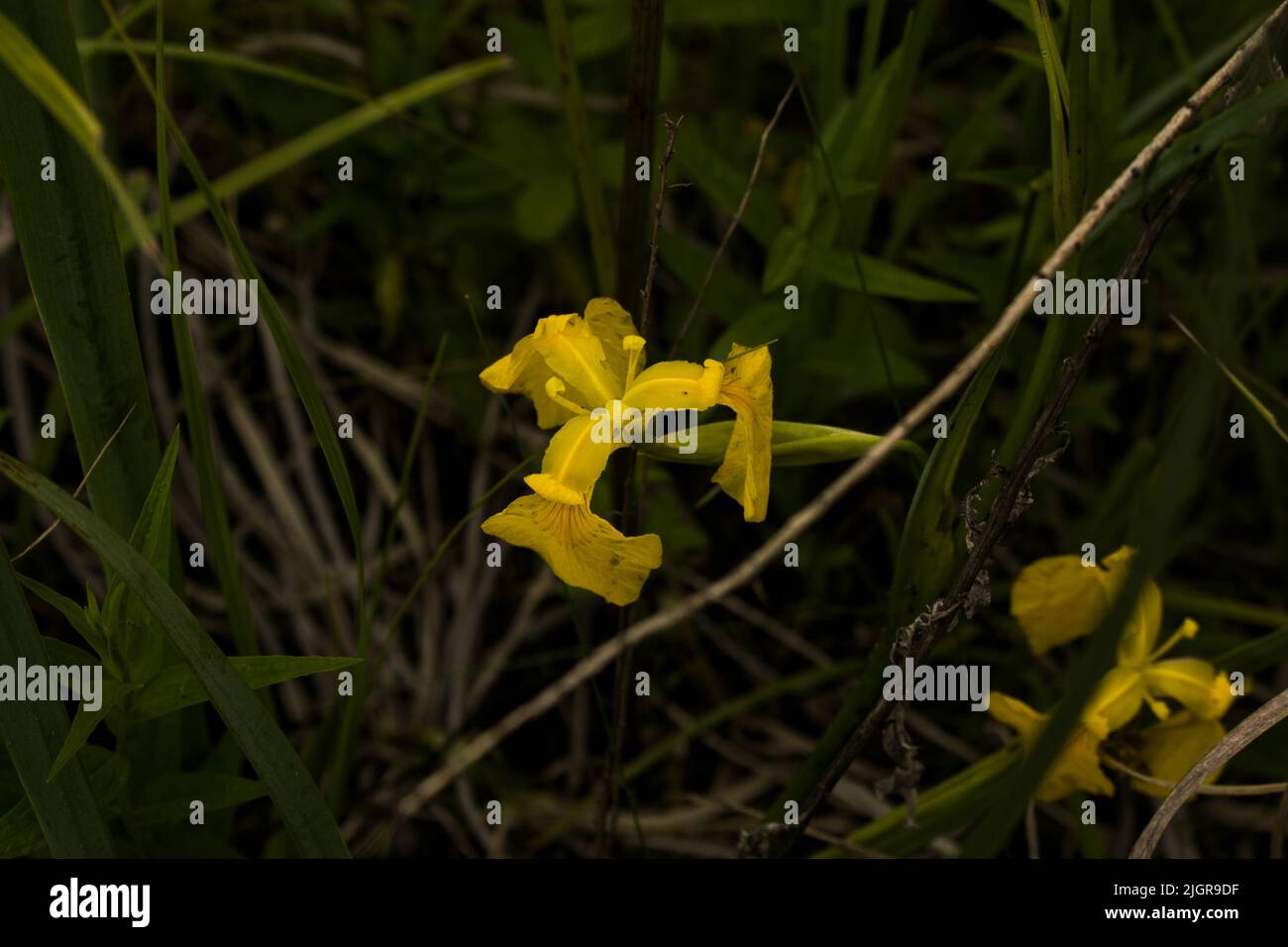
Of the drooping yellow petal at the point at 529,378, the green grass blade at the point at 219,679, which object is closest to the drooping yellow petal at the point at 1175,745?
the drooping yellow petal at the point at 529,378

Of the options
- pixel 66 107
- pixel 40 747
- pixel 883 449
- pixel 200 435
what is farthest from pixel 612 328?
pixel 40 747

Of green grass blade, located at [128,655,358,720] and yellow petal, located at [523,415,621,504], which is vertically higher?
yellow petal, located at [523,415,621,504]

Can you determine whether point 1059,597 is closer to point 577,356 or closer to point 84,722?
point 577,356

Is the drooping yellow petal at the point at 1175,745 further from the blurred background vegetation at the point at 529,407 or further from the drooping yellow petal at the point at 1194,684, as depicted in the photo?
the blurred background vegetation at the point at 529,407

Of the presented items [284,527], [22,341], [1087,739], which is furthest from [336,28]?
[1087,739]

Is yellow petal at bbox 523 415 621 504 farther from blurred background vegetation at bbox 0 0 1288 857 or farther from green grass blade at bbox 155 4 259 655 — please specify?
green grass blade at bbox 155 4 259 655

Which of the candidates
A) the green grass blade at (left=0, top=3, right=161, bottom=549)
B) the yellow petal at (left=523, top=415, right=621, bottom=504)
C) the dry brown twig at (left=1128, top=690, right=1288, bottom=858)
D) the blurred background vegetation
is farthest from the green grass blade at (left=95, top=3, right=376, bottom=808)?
the dry brown twig at (left=1128, top=690, right=1288, bottom=858)
